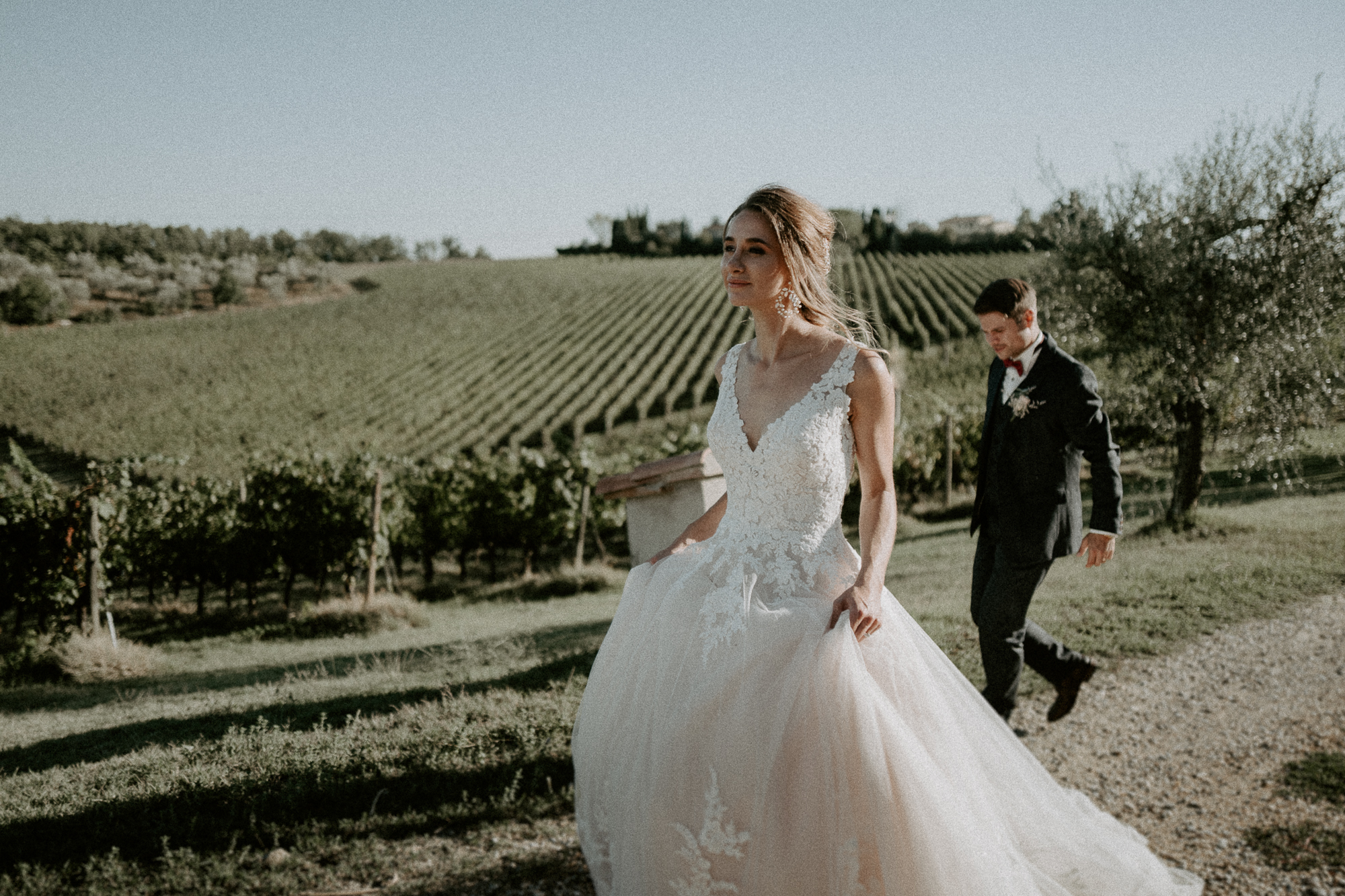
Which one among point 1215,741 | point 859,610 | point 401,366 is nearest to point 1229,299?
point 1215,741

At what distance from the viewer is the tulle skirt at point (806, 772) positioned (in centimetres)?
200

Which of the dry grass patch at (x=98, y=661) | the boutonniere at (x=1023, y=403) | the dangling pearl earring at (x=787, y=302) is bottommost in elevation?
the dry grass patch at (x=98, y=661)

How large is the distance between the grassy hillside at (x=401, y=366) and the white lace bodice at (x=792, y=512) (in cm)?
1959

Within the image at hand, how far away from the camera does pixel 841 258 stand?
2.93 metres

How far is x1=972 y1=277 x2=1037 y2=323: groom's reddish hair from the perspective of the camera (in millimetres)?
3629

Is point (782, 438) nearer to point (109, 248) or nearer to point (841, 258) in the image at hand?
point (841, 258)

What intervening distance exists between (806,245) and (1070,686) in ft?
9.25

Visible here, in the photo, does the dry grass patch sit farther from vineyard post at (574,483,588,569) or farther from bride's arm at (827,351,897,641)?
bride's arm at (827,351,897,641)

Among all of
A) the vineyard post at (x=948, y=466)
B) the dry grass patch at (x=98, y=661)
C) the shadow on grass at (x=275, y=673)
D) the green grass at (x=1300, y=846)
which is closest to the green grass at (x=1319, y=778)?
the green grass at (x=1300, y=846)

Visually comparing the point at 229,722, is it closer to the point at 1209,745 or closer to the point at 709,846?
the point at 709,846

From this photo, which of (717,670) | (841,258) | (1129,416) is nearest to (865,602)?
(717,670)

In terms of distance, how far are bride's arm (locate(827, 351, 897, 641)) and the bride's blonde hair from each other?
0.76 feet

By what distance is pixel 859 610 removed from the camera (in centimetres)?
213

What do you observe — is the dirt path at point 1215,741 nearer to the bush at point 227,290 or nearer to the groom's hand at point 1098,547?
the groom's hand at point 1098,547
